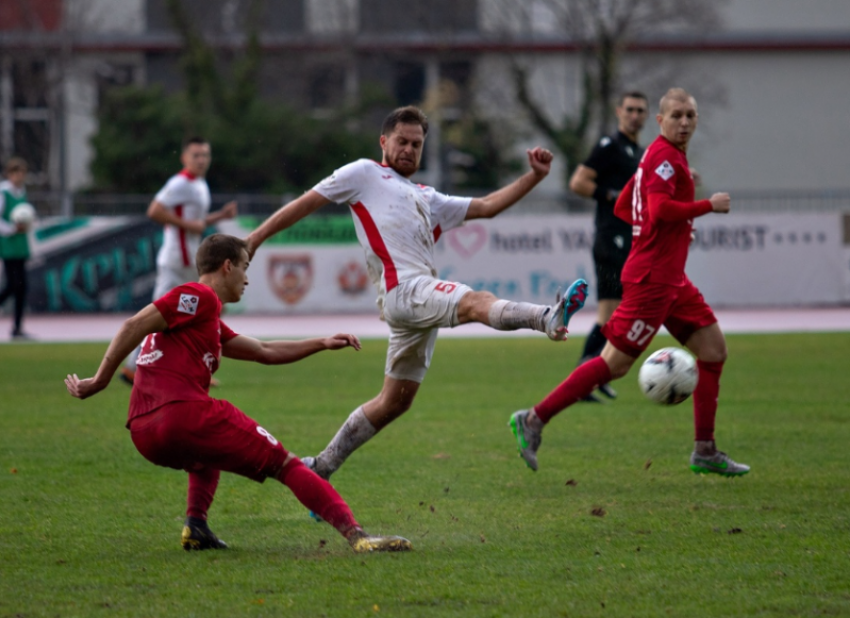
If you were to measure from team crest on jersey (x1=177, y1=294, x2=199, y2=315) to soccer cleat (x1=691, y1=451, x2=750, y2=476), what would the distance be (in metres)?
3.18

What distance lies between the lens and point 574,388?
21.0 ft

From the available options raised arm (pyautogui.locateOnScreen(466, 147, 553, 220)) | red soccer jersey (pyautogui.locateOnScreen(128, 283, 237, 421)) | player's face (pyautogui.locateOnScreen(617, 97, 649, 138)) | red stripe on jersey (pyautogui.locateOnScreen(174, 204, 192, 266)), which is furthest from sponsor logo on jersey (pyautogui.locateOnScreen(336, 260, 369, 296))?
red soccer jersey (pyautogui.locateOnScreen(128, 283, 237, 421))

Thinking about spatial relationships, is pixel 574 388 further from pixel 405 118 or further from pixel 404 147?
pixel 405 118

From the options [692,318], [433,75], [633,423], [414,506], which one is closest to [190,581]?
[414,506]

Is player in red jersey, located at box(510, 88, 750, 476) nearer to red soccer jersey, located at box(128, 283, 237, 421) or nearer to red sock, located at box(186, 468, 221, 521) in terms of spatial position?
red sock, located at box(186, 468, 221, 521)

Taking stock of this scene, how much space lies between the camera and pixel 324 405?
962 cm

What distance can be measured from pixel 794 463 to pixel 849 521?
1.55m

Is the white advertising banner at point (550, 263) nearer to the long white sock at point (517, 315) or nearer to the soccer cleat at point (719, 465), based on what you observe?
the soccer cleat at point (719, 465)

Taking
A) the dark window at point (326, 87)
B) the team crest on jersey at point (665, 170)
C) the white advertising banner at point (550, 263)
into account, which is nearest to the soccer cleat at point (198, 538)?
the team crest on jersey at point (665, 170)

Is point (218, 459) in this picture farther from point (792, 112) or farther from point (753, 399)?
Answer: point (792, 112)

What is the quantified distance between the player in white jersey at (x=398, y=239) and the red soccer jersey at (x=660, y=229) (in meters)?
0.70

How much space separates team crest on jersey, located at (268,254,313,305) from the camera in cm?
2077

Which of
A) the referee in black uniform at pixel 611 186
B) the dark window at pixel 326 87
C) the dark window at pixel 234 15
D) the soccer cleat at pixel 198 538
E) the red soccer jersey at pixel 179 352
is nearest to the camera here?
the red soccer jersey at pixel 179 352

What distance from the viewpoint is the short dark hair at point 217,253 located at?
4.88 metres
